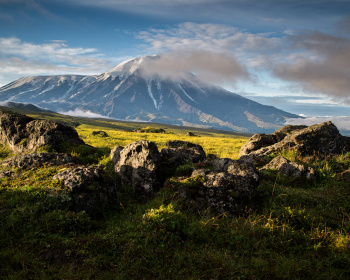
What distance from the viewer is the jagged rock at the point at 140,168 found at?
10828mm

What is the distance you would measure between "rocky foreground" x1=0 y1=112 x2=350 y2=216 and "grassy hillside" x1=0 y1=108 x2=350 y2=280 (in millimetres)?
594

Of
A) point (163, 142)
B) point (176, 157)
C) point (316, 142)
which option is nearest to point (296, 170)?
point (316, 142)

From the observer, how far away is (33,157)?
11.7 metres

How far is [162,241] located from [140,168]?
4756 millimetres

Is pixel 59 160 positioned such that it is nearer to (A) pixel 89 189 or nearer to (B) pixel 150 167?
(A) pixel 89 189

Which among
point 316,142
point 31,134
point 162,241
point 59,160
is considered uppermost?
point 316,142

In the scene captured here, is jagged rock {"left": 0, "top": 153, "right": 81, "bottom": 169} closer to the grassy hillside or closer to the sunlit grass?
the grassy hillside

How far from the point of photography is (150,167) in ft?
36.5

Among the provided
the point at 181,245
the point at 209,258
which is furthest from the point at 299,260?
the point at 181,245

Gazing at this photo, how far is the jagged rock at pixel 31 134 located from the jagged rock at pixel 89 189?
23.1 ft

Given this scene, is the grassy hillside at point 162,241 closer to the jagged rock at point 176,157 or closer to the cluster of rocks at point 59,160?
the cluster of rocks at point 59,160

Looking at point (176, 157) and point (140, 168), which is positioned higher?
point (176, 157)

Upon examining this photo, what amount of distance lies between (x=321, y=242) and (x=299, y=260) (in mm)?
1167

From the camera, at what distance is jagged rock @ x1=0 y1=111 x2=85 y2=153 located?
1558cm
